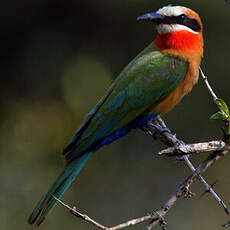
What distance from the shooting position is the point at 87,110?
Answer: 5.49 metres

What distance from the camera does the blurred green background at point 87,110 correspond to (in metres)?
5.33

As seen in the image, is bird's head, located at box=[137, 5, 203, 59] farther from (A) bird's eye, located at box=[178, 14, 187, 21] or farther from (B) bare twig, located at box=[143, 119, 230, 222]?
(B) bare twig, located at box=[143, 119, 230, 222]

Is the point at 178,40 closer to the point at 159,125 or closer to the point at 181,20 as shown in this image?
the point at 181,20

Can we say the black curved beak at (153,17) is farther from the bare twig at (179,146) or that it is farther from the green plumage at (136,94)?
the bare twig at (179,146)

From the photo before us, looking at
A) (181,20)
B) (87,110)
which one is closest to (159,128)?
(181,20)

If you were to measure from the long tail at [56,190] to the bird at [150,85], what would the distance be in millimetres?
73

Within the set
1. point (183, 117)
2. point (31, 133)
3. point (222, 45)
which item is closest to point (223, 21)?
point (222, 45)

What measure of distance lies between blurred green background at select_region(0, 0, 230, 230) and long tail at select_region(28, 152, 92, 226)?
178 centimetres

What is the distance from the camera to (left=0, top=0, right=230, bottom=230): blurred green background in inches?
210

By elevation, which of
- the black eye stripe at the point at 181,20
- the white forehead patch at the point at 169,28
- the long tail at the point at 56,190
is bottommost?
the long tail at the point at 56,190

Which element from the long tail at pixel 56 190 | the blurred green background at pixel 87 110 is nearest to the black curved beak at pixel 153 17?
the long tail at pixel 56 190

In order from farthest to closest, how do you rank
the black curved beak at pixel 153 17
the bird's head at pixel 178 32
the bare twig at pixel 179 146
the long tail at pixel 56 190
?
the bird's head at pixel 178 32, the black curved beak at pixel 153 17, the long tail at pixel 56 190, the bare twig at pixel 179 146

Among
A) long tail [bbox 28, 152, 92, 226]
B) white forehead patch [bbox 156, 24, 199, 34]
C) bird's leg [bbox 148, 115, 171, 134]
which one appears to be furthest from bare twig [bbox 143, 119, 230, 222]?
white forehead patch [bbox 156, 24, 199, 34]

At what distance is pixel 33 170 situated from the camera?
528 cm
